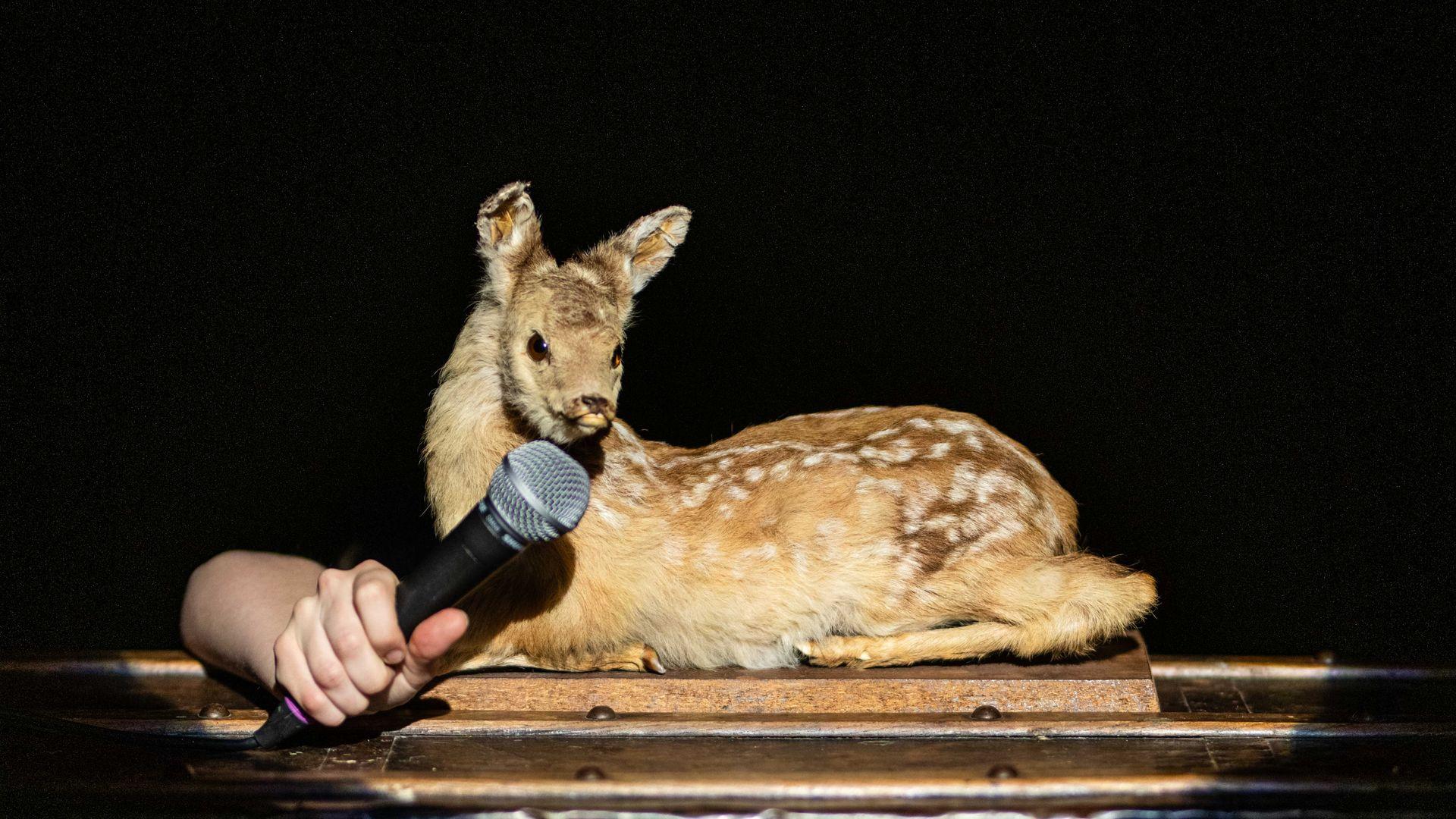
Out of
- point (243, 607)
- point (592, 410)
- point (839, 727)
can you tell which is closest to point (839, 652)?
point (839, 727)

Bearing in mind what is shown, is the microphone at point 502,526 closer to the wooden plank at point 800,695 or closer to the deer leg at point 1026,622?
the wooden plank at point 800,695

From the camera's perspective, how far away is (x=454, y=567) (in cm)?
A: 154

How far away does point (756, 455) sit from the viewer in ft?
A: 7.25

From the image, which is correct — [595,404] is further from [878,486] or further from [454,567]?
[878,486]

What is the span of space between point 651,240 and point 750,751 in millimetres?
948

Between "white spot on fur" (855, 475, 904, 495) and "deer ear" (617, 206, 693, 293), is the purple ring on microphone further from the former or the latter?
"white spot on fur" (855, 475, 904, 495)

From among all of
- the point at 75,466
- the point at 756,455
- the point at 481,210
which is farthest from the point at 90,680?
the point at 756,455

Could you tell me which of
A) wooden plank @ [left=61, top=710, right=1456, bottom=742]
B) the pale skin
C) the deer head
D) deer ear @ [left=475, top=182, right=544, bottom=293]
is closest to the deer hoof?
wooden plank @ [left=61, top=710, right=1456, bottom=742]

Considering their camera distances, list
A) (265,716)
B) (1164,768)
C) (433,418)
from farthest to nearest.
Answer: (433,418)
(265,716)
(1164,768)

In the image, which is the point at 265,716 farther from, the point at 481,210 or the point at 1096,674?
the point at 1096,674

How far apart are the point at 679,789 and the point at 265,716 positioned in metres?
0.76

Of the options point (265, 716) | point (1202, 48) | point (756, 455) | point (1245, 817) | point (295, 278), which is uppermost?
point (1202, 48)

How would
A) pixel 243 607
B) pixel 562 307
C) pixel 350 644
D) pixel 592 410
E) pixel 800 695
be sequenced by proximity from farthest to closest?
pixel 243 607 → pixel 800 695 → pixel 562 307 → pixel 592 410 → pixel 350 644

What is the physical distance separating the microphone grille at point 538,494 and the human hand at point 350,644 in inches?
7.3
